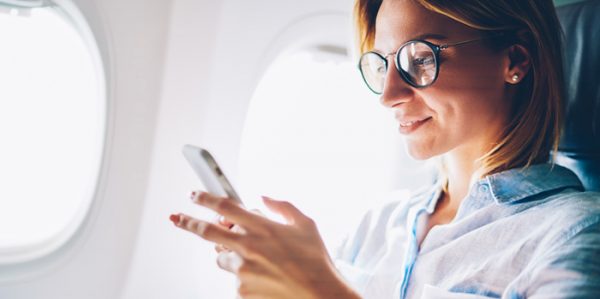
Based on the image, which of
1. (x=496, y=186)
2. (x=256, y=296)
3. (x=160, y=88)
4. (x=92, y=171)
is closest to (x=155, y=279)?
(x=92, y=171)

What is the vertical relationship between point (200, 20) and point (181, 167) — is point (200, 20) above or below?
above

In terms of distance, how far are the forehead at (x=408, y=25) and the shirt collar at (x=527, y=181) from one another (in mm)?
293

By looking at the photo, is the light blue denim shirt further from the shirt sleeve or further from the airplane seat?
the airplane seat

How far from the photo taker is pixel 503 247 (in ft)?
2.82

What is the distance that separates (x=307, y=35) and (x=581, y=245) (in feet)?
3.26

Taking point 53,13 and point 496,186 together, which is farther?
point 53,13

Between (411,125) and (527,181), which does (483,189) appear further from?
(411,125)

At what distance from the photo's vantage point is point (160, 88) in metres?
A: 1.32

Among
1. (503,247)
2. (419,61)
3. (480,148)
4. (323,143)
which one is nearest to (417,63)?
(419,61)

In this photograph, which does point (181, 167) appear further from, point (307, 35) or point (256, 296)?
point (256, 296)

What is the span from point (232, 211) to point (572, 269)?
1.64 feet

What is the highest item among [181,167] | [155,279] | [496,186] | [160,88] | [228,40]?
[228,40]

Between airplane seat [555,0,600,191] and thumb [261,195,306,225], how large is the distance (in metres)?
0.71

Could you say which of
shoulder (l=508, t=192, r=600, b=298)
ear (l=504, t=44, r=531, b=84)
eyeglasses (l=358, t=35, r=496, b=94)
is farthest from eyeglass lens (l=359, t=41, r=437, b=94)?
shoulder (l=508, t=192, r=600, b=298)
